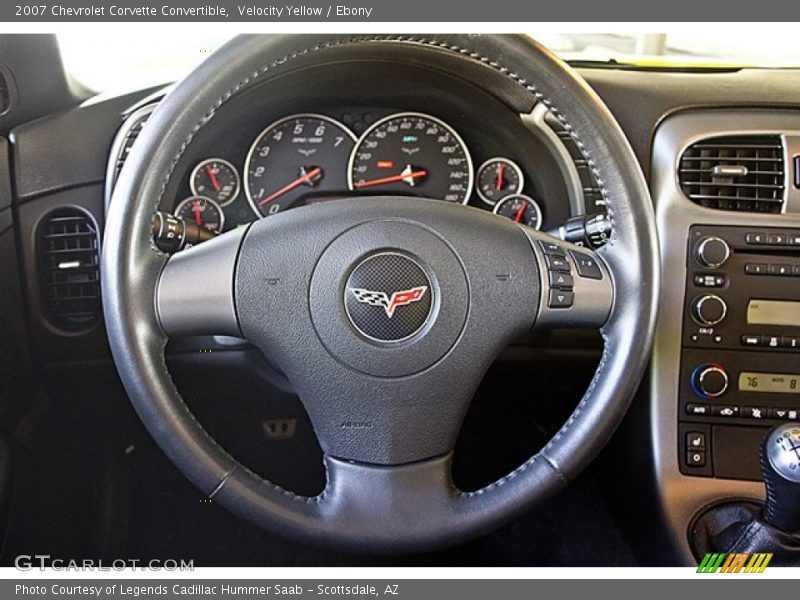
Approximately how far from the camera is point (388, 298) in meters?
0.97

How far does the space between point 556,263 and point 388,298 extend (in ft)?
0.67

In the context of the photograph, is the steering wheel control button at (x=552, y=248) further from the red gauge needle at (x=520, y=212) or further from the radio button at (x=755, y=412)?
the radio button at (x=755, y=412)

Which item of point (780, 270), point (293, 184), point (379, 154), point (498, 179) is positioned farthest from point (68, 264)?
point (780, 270)

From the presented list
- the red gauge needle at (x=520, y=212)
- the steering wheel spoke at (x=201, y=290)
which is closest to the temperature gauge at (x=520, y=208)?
the red gauge needle at (x=520, y=212)

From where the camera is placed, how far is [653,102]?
1258 mm

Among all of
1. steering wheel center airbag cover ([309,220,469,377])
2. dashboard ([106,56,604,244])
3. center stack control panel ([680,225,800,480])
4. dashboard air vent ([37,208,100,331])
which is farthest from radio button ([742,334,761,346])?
dashboard air vent ([37,208,100,331])

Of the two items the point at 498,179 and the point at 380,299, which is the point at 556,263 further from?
the point at 498,179

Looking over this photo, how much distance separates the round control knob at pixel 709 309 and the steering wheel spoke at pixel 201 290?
0.65 meters

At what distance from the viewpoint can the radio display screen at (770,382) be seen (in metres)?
1.23

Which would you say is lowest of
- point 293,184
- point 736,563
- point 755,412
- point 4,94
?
point 736,563

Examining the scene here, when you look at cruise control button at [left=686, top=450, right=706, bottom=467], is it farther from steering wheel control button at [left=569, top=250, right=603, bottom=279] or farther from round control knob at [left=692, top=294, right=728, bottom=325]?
steering wheel control button at [left=569, top=250, right=603, bottom=279]

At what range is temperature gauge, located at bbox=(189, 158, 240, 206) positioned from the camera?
1.26 meters

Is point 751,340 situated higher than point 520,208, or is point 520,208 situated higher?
point 520,208

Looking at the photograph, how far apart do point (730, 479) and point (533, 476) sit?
0.42 m
